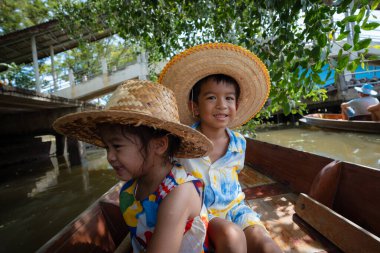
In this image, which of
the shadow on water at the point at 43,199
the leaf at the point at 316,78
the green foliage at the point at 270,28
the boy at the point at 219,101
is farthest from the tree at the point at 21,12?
the leaf at the point at 316,78

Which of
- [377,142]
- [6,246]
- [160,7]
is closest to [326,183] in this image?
[160,7]

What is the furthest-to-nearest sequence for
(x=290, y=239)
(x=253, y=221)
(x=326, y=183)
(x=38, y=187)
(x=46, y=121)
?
(x=46, y=121), (x=38, y=187), (x=326, y=183), (x=290, y=239), (x=253, y=221)

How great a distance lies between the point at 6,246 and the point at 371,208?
429 cm

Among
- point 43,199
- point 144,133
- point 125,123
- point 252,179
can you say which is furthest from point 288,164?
point 43,199

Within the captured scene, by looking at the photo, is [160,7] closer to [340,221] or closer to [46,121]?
[340,221]

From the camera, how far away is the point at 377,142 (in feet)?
22.4

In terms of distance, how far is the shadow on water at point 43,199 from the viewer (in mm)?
3781

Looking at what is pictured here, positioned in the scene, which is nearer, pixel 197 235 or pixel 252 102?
pixel 197 235

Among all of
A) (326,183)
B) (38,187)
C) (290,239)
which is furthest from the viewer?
(38,187)

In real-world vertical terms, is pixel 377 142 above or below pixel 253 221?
below

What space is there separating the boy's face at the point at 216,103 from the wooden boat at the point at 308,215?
87cm

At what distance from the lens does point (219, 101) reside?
171 cm

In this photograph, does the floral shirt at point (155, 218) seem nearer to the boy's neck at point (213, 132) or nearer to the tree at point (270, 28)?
the boy's neck at point (213, 132)

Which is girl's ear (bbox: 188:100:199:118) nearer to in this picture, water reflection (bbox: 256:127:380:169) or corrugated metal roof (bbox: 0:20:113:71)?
water reflection (bbox: 256:127:380:169)
